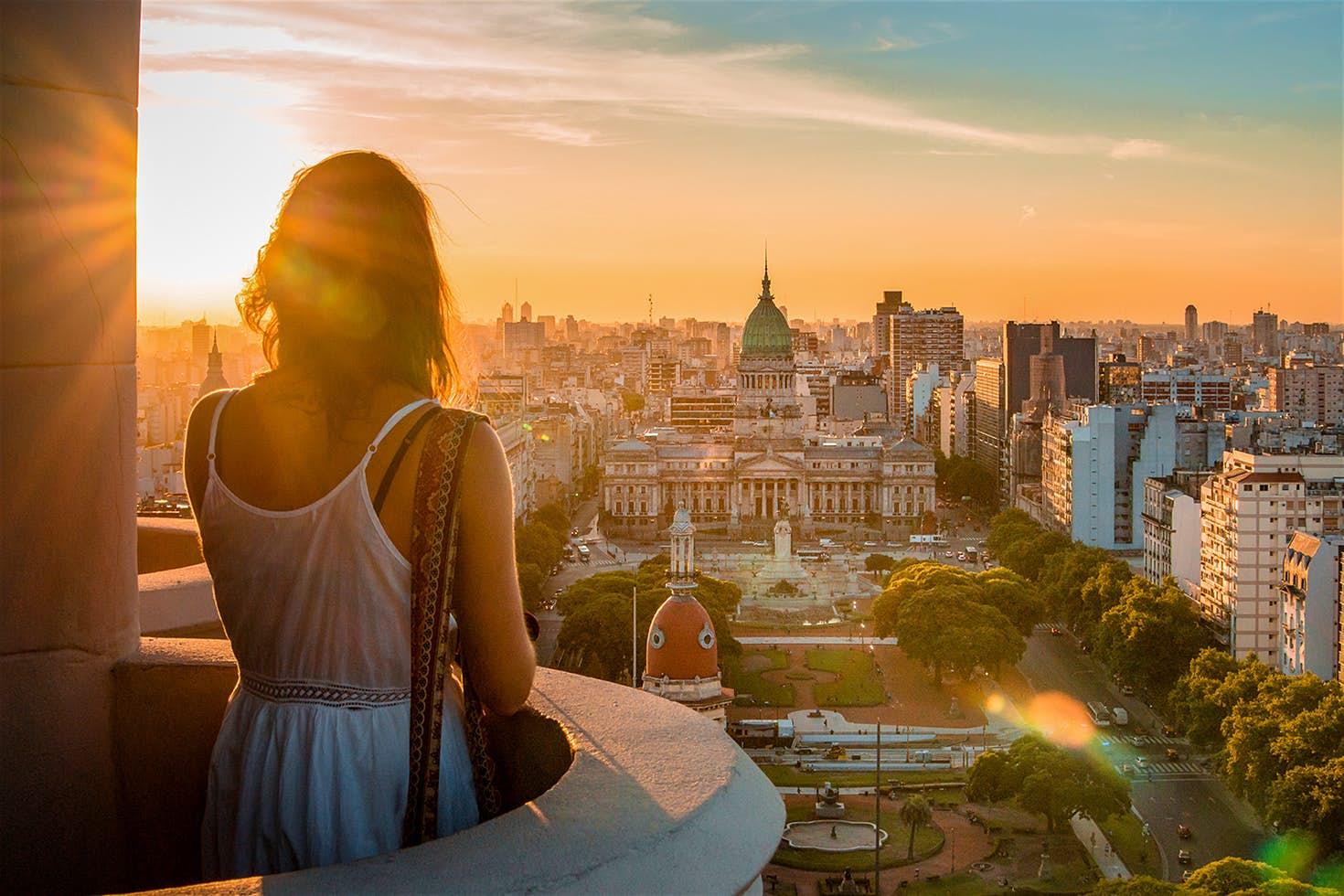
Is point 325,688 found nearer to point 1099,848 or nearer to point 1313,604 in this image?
point 1099,848

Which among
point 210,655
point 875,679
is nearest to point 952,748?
point 875,679

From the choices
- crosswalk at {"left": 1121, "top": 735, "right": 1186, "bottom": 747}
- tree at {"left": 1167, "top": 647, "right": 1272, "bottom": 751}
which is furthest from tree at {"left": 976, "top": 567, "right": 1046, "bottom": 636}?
tree at {"left": 1167, "top": 647, "right": 1272, "bottom": 751}

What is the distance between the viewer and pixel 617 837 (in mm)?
3213

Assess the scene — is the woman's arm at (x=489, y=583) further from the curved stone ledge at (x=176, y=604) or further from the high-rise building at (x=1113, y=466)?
the high-rise building at (x=1113, y=466)

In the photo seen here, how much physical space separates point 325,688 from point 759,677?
37.6 meters

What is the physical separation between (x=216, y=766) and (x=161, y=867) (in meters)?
0.92

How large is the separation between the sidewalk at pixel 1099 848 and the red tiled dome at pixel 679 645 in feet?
25.5

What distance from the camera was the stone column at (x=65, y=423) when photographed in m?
4.11

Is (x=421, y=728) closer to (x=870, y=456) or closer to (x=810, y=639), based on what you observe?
(x=810, y=639)

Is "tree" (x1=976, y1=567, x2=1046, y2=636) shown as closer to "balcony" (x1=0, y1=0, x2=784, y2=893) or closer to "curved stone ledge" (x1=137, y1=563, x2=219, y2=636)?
"curved stone ledge" (x1=137, y1=563, x2=219, y2=636)

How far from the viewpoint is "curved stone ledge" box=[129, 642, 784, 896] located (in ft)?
10.00

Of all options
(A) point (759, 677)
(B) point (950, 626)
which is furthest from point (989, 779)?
(A) point (759, 677)

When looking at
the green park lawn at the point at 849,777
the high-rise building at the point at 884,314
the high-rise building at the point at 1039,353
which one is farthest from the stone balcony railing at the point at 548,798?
the high-rise building at the point at 884,314

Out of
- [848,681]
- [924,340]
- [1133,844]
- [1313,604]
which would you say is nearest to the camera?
[1133,844]
